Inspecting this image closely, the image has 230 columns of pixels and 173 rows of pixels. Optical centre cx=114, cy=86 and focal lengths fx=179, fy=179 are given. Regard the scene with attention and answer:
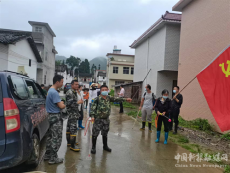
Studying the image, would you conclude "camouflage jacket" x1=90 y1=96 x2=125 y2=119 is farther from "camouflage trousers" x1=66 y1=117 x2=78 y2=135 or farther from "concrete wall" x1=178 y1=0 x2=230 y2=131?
"concrete wall" x1=178 y1=0 x2=230 y2=131

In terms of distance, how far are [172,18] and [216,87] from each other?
9135mm

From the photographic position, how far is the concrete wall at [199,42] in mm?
7152

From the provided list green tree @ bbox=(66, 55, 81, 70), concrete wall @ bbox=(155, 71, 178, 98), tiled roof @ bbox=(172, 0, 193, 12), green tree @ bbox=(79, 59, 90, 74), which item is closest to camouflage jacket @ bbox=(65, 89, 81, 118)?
tiled roof @ bbox=(172, 0, 193, 12)

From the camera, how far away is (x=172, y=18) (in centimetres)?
1166

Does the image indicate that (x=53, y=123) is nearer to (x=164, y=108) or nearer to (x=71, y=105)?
(x=71, y=105)

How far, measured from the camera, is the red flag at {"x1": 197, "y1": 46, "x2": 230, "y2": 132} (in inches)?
144

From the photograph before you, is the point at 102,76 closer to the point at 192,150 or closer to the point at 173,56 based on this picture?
the point at 173,56

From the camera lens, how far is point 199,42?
8453 mm

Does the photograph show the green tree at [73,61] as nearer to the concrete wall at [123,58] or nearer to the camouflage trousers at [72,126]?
the concrete wall at [123,58]

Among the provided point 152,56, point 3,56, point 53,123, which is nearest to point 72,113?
point 53,123

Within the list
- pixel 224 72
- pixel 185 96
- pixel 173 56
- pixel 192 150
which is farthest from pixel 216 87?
pixel 173 56

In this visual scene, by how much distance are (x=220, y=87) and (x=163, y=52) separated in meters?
8.73

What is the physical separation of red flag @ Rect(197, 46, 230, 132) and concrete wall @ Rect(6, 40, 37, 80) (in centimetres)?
1402

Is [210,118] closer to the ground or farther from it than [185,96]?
closer to the ground
